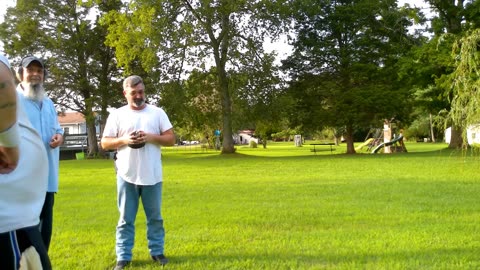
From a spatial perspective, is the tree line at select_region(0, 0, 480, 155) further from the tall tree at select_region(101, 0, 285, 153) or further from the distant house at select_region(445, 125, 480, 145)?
the distant house at select_region(445, 125, 480, 145)

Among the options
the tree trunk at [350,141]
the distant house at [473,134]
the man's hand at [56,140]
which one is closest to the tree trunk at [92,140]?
the tree trunk at [350,141]

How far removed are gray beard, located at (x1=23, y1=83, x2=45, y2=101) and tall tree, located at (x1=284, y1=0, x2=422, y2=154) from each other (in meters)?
29.1

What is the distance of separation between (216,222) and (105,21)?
3029 cm

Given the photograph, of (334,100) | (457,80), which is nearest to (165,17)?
(334,100)

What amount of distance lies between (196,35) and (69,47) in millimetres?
12144

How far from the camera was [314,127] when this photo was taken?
34125 mm

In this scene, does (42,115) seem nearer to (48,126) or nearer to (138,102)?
(48,126)

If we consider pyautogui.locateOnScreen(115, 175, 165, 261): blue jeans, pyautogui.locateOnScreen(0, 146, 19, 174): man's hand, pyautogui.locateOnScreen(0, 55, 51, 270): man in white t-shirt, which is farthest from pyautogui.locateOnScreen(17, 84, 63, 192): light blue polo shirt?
pyautogui.locateOnScreen(0, 146, 19, 174): man's hand

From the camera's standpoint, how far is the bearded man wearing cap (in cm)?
403

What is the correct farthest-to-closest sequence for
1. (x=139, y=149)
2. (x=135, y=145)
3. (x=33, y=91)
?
(x=139, y=149) < (x=135, y=145) < (x=33, y=91)

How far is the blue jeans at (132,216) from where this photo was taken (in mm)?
5098

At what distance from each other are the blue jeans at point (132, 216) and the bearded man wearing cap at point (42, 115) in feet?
2.84

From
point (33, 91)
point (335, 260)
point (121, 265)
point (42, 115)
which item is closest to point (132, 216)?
point (121, 265)

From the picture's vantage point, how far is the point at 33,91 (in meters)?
4.12
